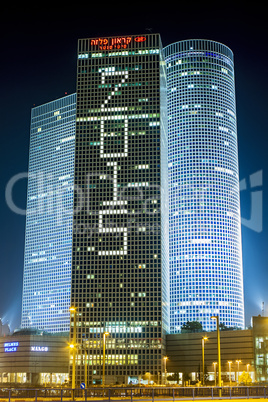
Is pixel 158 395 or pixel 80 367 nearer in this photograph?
pixel 158 395

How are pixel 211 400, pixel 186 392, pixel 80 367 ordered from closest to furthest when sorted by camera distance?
pixel 211 400 < pixel 186 392 < pixel 80 367

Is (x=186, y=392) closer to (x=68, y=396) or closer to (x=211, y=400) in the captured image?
(x=211, y=400)

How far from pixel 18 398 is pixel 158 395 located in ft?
49.7

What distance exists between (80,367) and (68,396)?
132402mm

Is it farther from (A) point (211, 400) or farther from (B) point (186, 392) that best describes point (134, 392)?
(A) point (211, 400)

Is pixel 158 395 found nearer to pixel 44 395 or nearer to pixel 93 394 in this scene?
pixel 93 394

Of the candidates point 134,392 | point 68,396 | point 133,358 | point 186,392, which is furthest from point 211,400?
point 133,358

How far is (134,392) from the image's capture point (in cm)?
6900

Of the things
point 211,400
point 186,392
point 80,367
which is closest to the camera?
point 211,400

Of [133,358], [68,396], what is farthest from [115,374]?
[68,396]

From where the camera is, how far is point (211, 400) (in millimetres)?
62375

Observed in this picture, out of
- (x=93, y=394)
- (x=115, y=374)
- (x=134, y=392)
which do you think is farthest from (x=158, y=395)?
(x=115, y=374)

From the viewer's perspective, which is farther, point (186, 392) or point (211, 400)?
point (186, 392)

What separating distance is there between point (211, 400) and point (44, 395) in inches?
701
